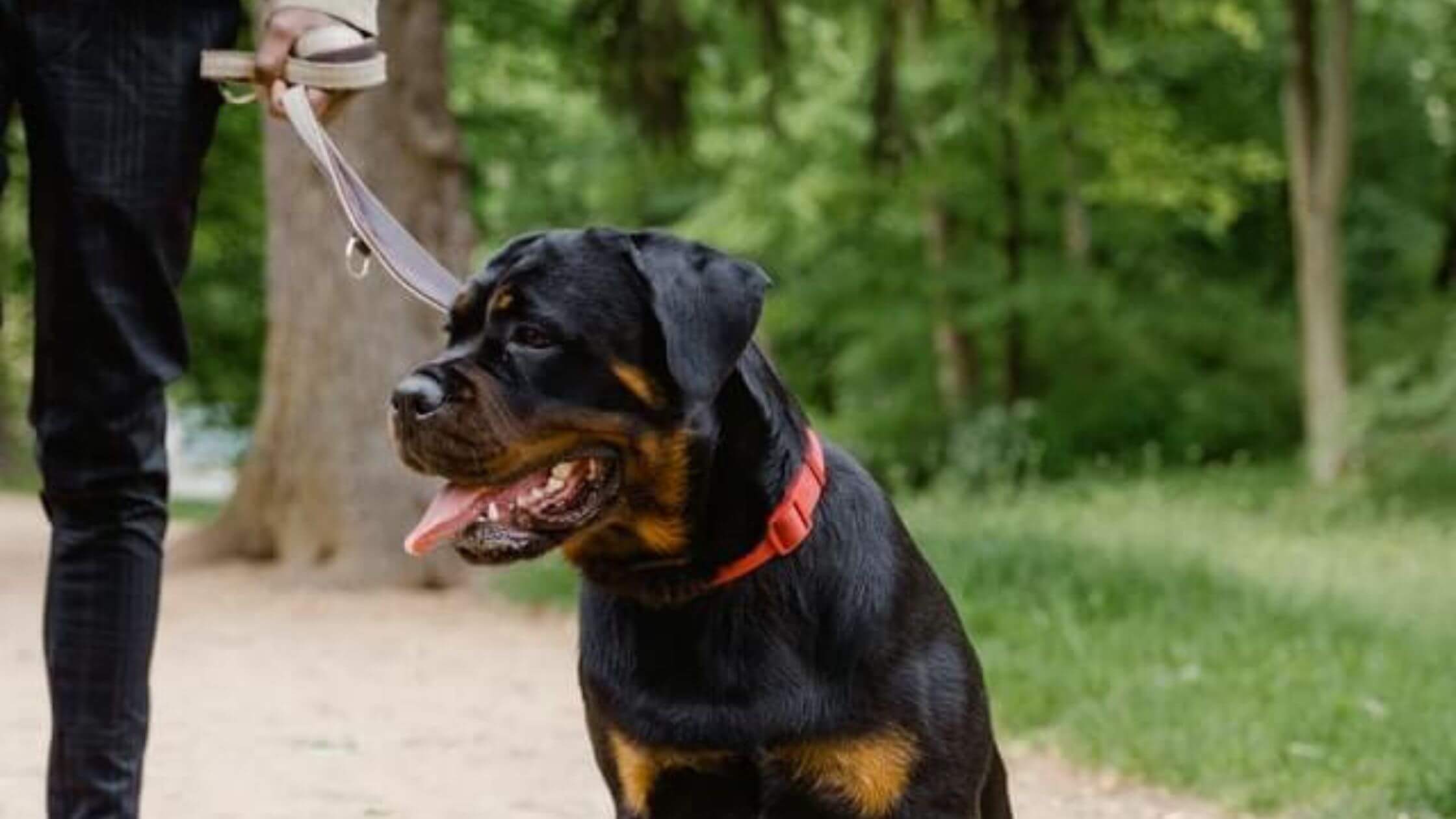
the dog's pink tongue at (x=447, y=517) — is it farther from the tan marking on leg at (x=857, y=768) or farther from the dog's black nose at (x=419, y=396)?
the tan marking on leg at (x=857, y=768)

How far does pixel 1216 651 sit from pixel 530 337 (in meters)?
5.55

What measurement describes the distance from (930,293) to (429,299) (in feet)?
66.5

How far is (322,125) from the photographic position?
13.6ft

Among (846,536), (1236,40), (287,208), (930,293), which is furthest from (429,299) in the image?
(1236,40)

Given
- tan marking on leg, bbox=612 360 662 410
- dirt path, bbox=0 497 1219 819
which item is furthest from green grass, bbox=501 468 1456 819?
tan marking on leg, bbox=612 360 662 410

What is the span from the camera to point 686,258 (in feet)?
11.5

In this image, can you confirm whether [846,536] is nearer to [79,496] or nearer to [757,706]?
→ [757,706]

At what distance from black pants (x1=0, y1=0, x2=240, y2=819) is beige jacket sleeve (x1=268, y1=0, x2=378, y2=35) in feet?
0.35

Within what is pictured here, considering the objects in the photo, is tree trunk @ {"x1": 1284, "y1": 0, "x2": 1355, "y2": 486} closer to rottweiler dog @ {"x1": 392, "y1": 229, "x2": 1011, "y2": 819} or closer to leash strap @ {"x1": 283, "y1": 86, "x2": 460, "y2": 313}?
leash strap @ {"x1": 283, "y1": 86, "x2": 460, "y2": 313}

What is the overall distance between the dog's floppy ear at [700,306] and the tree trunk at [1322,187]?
1618 cm

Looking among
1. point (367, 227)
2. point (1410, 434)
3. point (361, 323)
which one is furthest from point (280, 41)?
point (1410, 434)

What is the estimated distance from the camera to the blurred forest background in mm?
8438

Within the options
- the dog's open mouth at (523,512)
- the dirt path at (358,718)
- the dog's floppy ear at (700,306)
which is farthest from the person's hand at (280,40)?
the dirt path at (358,718)

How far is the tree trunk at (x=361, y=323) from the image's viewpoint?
11.7 m
